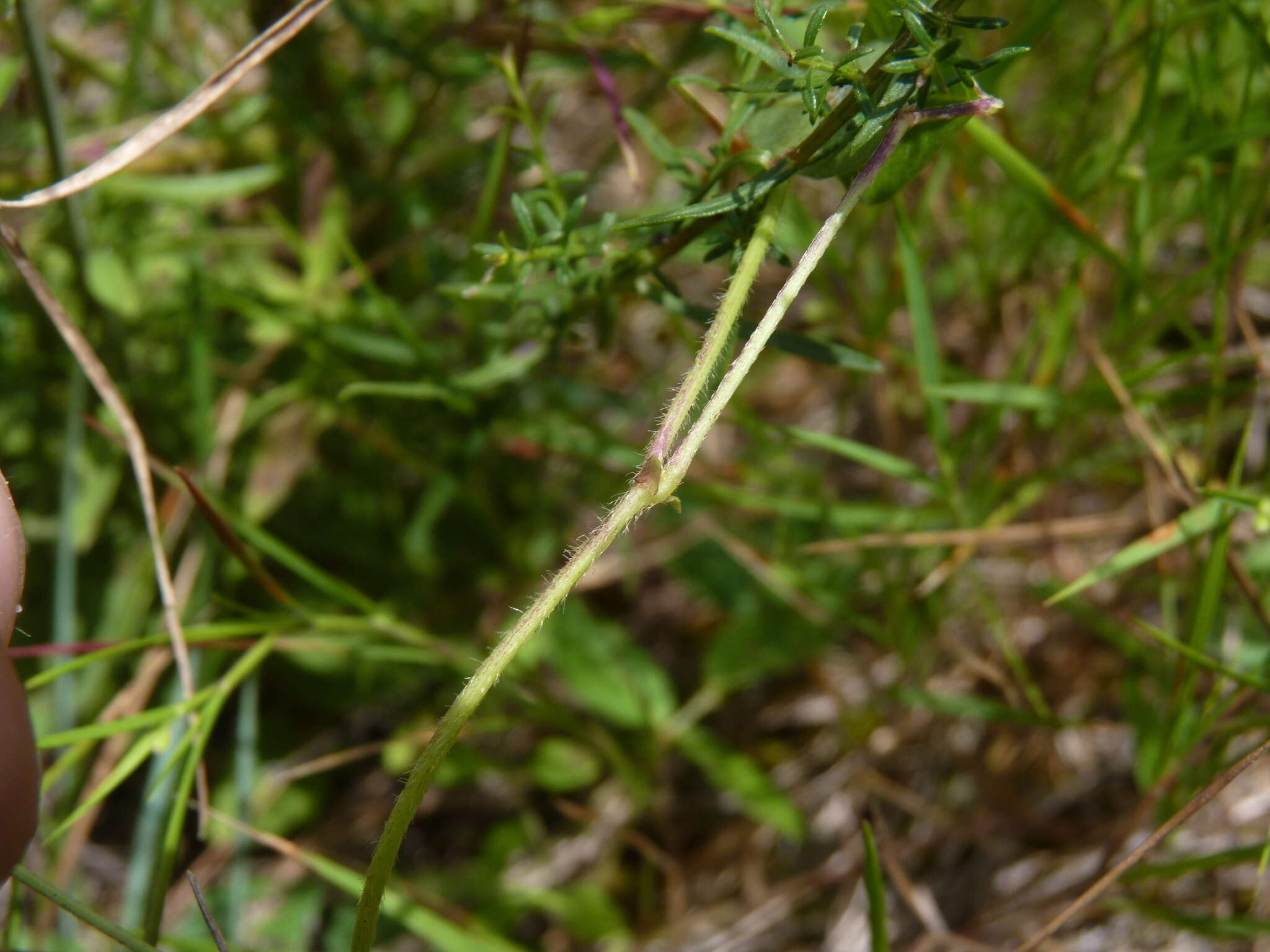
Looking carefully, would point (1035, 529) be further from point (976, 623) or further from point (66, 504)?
point (66, 504)

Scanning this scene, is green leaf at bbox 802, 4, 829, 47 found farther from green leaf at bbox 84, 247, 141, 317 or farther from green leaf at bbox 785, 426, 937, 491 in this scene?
green leaf at bbox 84, 247, 141, 317

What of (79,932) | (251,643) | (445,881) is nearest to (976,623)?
(445,881)

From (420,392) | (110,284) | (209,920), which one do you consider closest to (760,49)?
(420,392)

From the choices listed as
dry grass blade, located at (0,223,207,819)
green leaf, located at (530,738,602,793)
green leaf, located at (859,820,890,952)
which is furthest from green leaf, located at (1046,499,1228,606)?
dry grass blade, located at (0,223,207,819)

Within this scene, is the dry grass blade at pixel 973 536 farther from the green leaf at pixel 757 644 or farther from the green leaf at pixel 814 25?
the green leaf at pixel 814 25

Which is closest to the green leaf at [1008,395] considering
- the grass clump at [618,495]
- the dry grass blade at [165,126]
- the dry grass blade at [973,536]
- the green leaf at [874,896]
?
the grass clump at [618,495]

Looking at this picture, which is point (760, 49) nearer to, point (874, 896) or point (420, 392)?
point (420, 392)
